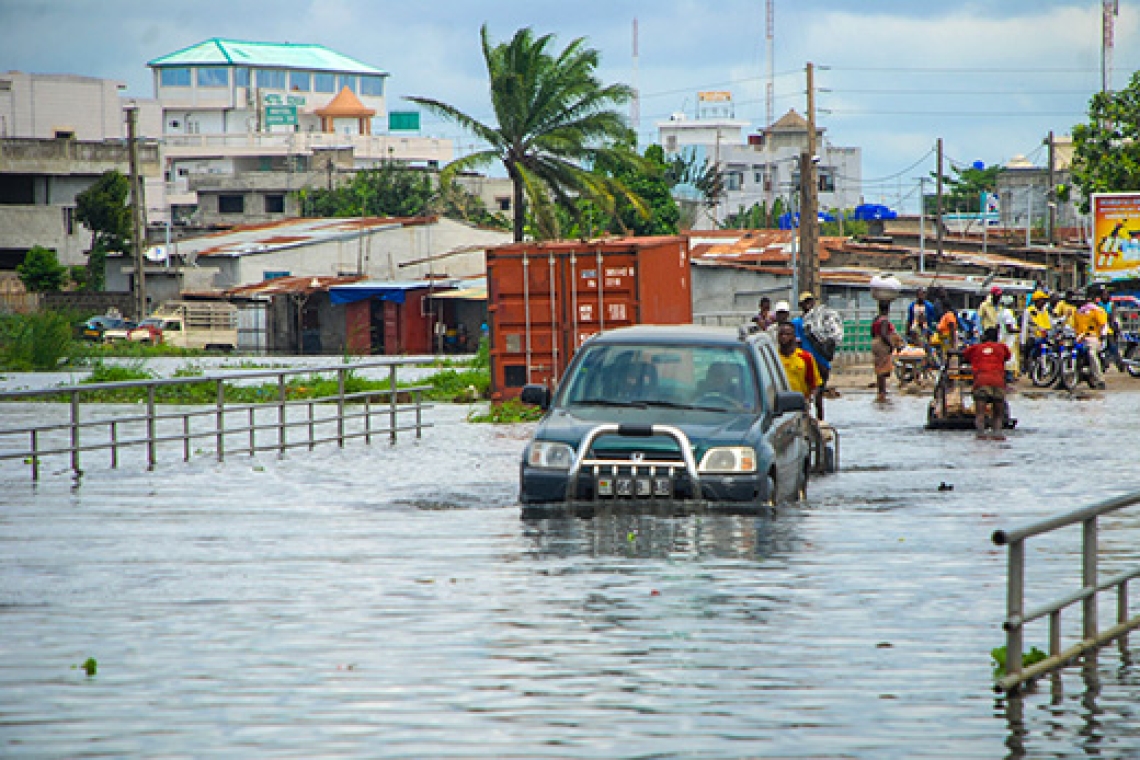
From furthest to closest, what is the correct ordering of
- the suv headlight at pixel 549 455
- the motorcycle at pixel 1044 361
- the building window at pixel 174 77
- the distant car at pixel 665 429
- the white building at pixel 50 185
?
the building window at pixel 174 77 < the white building at pixel 50 185 < the motorcycle at pixel 1044 361 < the suv headlight at pixel 549 455 < the distant car at pixel 665 429

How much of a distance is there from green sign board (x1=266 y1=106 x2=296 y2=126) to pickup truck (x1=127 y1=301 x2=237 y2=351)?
7790cm

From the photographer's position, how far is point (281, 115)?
146 metres

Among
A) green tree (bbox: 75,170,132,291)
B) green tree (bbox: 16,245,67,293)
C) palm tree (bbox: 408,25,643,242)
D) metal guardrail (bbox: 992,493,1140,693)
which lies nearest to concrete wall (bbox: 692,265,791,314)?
palm tree (bbox: 408,25,643,242)

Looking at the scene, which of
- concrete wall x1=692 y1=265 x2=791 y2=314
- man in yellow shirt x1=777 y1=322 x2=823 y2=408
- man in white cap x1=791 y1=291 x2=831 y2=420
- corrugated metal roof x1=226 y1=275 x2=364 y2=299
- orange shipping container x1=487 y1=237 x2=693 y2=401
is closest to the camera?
man in yellow shirt x1=777 y1=322 x2=823 y2=408

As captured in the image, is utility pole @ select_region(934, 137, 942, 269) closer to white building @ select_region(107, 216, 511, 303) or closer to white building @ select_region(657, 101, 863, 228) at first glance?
white building @ select_region(107, 216, 511, 303)

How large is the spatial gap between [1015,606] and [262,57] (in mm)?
183820

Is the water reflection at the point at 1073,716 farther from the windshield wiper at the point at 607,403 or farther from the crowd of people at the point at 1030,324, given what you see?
the crowd of people at the point at 1030,324

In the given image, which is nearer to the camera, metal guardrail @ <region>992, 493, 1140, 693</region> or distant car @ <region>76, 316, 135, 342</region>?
metal guardrail @ <region>992, 493, 1140, 693</region>

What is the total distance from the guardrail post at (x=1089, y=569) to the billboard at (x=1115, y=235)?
39519 mm

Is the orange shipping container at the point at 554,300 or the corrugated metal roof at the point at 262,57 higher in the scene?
the corrugated metal roof at the point at 262,57

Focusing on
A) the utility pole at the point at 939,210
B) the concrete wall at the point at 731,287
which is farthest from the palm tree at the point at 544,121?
the utility pole at the point at 939,210

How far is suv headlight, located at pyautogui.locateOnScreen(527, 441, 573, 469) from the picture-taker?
12.4 metres

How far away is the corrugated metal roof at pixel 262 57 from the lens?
174000 millimetres

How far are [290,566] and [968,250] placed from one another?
65.4m
